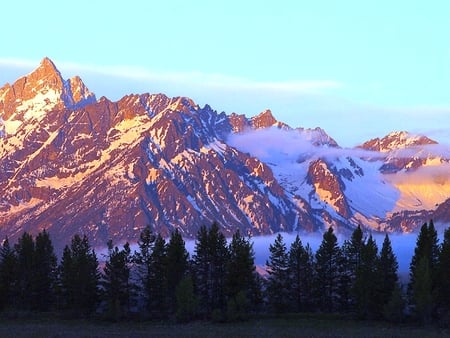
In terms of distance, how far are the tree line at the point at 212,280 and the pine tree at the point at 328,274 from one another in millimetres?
136

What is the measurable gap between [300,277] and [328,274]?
154 inches

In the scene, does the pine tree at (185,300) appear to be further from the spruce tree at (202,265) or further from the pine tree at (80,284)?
the spruce tree at (202,265)

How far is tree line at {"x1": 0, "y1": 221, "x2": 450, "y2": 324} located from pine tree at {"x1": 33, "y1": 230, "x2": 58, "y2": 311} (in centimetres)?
14

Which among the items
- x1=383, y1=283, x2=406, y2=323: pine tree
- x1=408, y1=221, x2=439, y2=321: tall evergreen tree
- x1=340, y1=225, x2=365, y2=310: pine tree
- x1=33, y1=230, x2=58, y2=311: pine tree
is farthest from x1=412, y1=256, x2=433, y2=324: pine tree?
x1=33, y1=230, x2=58, y2=311: pine tree

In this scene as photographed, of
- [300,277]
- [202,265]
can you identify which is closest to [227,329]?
[202,265]

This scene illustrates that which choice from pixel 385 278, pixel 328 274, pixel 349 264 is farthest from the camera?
pixel 328 274

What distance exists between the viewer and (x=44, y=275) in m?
150

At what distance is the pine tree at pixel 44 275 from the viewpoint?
14775cm

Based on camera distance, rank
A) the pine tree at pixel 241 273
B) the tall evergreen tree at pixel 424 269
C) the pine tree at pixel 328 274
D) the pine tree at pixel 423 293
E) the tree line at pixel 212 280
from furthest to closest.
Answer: the pine tree at pixel 328 274 → the pine tree at pixel 241 273 → the tree line at pixel 212 280 → the tall evergreen tree at pixel 424 269 → the pine tree at pixel 423 293

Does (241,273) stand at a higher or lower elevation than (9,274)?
higher

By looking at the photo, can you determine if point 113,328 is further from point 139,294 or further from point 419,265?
point 419,265

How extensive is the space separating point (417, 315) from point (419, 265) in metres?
7.03

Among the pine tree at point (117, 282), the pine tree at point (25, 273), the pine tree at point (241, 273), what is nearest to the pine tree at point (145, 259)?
the pine tree at point (117, 282)

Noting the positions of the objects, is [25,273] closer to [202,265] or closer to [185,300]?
[202,265]
